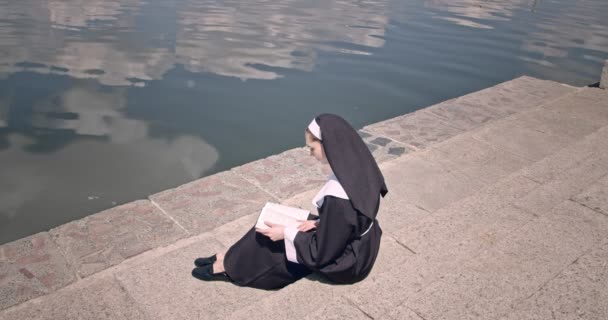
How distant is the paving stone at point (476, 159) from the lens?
613 centimetres

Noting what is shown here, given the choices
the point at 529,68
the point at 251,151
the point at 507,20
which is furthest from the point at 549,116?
the point at 507,20

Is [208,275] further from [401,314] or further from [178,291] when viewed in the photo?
[401,314]

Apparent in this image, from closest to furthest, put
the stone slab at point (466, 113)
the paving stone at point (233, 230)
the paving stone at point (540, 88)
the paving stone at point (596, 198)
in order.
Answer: the paving stone at point (233, 230) → the paving stone at point (596, 198) → the stone slab at point (466, 113) → the paving stone at point (540, 88)

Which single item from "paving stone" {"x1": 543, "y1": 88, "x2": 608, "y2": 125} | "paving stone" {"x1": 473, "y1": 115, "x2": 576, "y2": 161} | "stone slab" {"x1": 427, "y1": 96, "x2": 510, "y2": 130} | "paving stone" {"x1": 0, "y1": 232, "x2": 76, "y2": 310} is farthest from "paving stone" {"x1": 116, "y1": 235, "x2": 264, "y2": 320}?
"paving stone" {"x1": 543, "y1": 88, "x2": 608, "y2": 125}

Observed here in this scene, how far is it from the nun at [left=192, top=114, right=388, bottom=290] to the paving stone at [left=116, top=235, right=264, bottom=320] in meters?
0.10

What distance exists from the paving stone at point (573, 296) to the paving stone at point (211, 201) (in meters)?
2.72

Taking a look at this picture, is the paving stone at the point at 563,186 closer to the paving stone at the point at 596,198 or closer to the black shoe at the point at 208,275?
the paving stone at the point at 596,198

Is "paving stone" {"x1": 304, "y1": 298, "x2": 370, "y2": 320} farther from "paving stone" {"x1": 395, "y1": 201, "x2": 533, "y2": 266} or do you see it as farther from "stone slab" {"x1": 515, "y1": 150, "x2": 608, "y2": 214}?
"stone slab" {"x1": 515, "y1": 150, "x2": 608, "y2": 214}

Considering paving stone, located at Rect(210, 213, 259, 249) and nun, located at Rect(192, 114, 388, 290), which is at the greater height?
nun, located at Rect(192, 114, 388, 290)

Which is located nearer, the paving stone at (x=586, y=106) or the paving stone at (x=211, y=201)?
the paving stone at (x=211, y=201)

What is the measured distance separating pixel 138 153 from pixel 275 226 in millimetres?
4377

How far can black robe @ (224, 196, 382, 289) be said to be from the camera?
3590 millimetres

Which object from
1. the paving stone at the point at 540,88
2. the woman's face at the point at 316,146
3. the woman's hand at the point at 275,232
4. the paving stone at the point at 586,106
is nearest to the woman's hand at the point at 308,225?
the woman's hand at the point at 275,232

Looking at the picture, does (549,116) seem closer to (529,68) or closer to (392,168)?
(392,168)
